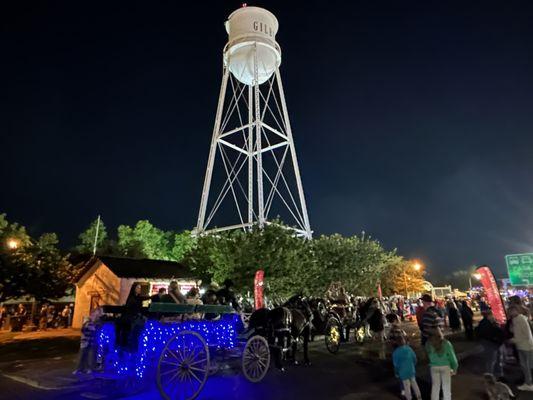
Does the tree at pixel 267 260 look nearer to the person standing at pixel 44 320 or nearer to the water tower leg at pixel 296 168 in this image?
the water tower leg at pixel 296 168

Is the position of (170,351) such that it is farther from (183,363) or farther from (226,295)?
(226,295)

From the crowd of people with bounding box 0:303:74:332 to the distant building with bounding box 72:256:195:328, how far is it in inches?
33.4

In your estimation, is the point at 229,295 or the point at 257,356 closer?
the point at 257,356

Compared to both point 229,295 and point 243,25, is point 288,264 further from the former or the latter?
point 243,25

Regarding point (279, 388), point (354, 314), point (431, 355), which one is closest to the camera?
point (431, 355)

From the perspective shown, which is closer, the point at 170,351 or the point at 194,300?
the point at 170,351

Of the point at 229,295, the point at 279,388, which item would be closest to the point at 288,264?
the point at 229,295

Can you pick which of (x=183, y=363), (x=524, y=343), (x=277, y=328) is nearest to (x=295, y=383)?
(x=277, y=328)

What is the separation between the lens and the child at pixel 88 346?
825 centimetres

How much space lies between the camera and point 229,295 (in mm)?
11016

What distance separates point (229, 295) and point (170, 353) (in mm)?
3388

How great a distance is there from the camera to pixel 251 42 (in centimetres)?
2969

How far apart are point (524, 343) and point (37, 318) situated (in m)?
35.7

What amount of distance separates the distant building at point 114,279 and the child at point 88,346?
65.7 feet
